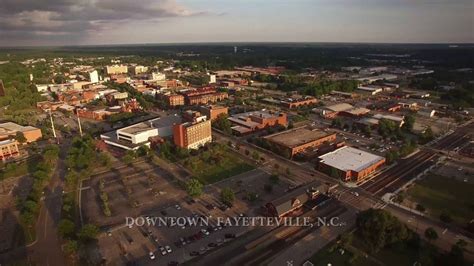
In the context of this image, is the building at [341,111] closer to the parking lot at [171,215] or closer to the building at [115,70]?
the parking lot at [171,215]

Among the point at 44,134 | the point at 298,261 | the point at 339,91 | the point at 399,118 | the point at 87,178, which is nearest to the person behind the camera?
the point at 298,261

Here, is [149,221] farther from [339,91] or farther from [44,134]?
[339,91]

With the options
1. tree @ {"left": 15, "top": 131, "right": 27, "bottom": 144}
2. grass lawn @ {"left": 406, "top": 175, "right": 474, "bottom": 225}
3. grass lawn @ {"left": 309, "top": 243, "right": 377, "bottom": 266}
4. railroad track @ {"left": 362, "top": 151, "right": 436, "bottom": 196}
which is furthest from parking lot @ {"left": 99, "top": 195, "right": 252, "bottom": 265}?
tree @ {"left": 15, "top": 131, "right": 27, "bottom": 144}

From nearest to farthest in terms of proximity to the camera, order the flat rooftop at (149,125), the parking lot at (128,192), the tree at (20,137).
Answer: the parking lot at (128,192), the flat rooftop at (149,125), the tree at (20,137)

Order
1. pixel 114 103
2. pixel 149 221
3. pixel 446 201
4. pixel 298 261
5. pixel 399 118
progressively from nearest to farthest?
pixel 298 261, pixel 149 221, pixel 446 201, pixel 399 118, pixel 114 103

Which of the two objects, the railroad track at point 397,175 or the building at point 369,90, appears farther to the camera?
the building at point 369,90

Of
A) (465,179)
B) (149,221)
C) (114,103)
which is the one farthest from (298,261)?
(114,103)

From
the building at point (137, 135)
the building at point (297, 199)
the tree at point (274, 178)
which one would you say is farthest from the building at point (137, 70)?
the building at point (297, 199)

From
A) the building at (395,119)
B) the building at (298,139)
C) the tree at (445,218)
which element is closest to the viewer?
the tree at (445,218)

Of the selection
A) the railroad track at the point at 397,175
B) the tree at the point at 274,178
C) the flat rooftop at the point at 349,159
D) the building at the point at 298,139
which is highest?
the building at the point at 298,139
